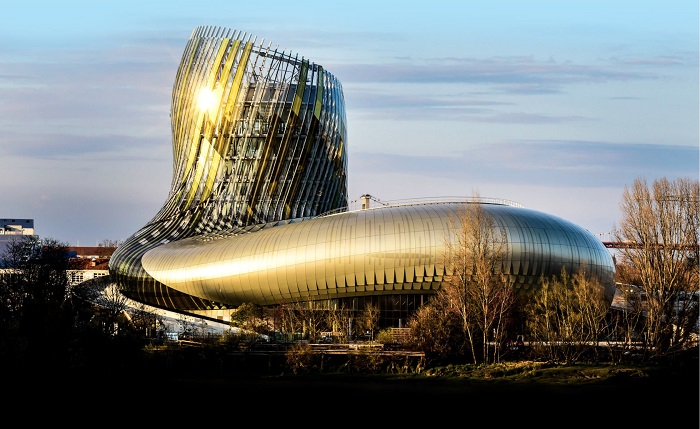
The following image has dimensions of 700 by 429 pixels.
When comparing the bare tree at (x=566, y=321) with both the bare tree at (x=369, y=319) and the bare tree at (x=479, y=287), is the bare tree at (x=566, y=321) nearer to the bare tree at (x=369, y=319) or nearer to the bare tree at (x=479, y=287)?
the bare tree at (x=479, y=287)

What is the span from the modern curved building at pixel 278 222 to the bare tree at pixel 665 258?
29.8 ft

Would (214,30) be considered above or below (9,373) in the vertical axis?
above

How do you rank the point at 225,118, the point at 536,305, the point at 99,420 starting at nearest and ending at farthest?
the point at 99,420
the point at 536,305
the point at 225,118

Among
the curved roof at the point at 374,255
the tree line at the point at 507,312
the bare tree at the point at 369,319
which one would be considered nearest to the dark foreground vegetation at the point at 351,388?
the tree line at the point at 507,312

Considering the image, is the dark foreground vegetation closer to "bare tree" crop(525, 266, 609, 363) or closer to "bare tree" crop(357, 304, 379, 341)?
"bare tree" crop(525, 266, 609, 363)

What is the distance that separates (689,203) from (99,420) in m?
43.5

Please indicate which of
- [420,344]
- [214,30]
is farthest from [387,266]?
[214,30]

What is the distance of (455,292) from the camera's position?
77.0m

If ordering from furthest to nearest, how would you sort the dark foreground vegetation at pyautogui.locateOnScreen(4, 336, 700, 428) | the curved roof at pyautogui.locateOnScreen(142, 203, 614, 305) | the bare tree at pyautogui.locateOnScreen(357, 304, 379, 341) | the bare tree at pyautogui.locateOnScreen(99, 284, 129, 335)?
the bare tree at pyautogui.locateOnScreen(357, 304, 379, 341) < the curved roof at pyautogui.locateOnScreen(142, 203, 614, 305) < the bare tree at pyautogui.locateOnScreen(99, 284, 129, 335) < the dark foreground vegetation at pyautogui.locateOnScreen(4, 336, 700, 428)

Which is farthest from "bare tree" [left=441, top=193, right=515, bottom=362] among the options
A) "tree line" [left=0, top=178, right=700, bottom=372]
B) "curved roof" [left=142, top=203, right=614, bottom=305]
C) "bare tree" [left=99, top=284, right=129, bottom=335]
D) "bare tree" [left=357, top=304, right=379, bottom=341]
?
"bare tree" [left=99, top=284, right=129, bottom=335]

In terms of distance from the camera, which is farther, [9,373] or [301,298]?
[301,298]

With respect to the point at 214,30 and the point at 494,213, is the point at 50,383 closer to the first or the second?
the point at 494,213

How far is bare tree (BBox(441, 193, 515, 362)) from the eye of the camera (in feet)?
247

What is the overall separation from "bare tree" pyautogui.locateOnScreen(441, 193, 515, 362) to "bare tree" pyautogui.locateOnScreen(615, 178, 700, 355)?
864 cm
